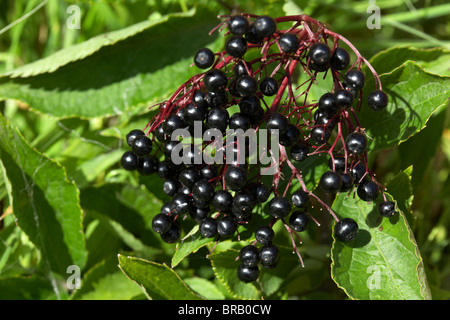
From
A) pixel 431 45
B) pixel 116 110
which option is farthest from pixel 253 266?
pixel 431 45

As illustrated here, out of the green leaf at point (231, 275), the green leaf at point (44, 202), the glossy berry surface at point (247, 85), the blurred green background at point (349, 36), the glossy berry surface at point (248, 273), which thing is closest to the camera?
the glossy berry surface at point (247, 85)

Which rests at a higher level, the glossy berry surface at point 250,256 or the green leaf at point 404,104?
the green leaf at point 404,104

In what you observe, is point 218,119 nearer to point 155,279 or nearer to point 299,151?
point 299,151

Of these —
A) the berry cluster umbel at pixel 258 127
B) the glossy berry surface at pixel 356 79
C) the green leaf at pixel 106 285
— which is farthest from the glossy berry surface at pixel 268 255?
the green leaf at pixel 106 285

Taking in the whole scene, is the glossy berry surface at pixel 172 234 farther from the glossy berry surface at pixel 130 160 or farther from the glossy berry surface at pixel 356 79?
the glossy berry surface at pixel 356 79

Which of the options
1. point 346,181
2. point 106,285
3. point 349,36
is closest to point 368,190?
point 346,181

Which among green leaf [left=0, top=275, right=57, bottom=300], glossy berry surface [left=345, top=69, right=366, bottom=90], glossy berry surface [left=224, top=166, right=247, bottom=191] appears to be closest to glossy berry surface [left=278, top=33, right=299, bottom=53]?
glossy berry surface [left=345, top=69, right=366, bottom=90]
